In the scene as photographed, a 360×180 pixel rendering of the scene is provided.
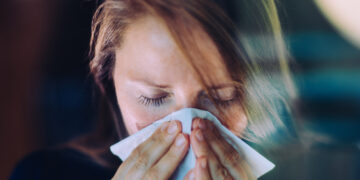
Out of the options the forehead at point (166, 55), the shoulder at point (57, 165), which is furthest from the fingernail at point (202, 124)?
the shoulder at point (57, 165)

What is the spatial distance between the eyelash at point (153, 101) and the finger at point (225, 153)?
0.13 metres

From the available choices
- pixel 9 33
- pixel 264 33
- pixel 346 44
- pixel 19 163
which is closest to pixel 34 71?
pixel 9 33

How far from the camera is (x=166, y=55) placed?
0.80m

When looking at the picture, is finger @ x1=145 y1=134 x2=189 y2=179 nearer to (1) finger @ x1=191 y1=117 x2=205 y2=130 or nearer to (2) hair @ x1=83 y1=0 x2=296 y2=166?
(1) finger @ x1=191 y1=117 x2=205 y2=130

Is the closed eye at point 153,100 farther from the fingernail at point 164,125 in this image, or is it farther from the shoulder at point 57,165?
the shoulder at point 57,165

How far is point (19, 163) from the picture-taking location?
38.1 inches

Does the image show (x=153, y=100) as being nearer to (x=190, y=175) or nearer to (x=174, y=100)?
(x=174, y=100)

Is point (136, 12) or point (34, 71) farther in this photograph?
point (34, 71)

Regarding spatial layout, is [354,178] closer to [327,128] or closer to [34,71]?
[327,128]

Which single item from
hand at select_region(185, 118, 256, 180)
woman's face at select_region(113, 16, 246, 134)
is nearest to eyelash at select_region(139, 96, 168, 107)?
woman's face at select_region(113, 16, 246, 134)

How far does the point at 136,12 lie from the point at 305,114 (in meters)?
0.51

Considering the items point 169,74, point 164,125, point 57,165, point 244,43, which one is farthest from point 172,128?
point 57,165

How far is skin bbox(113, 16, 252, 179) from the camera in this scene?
0.78 meters

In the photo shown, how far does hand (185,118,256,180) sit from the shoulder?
1.06ft
